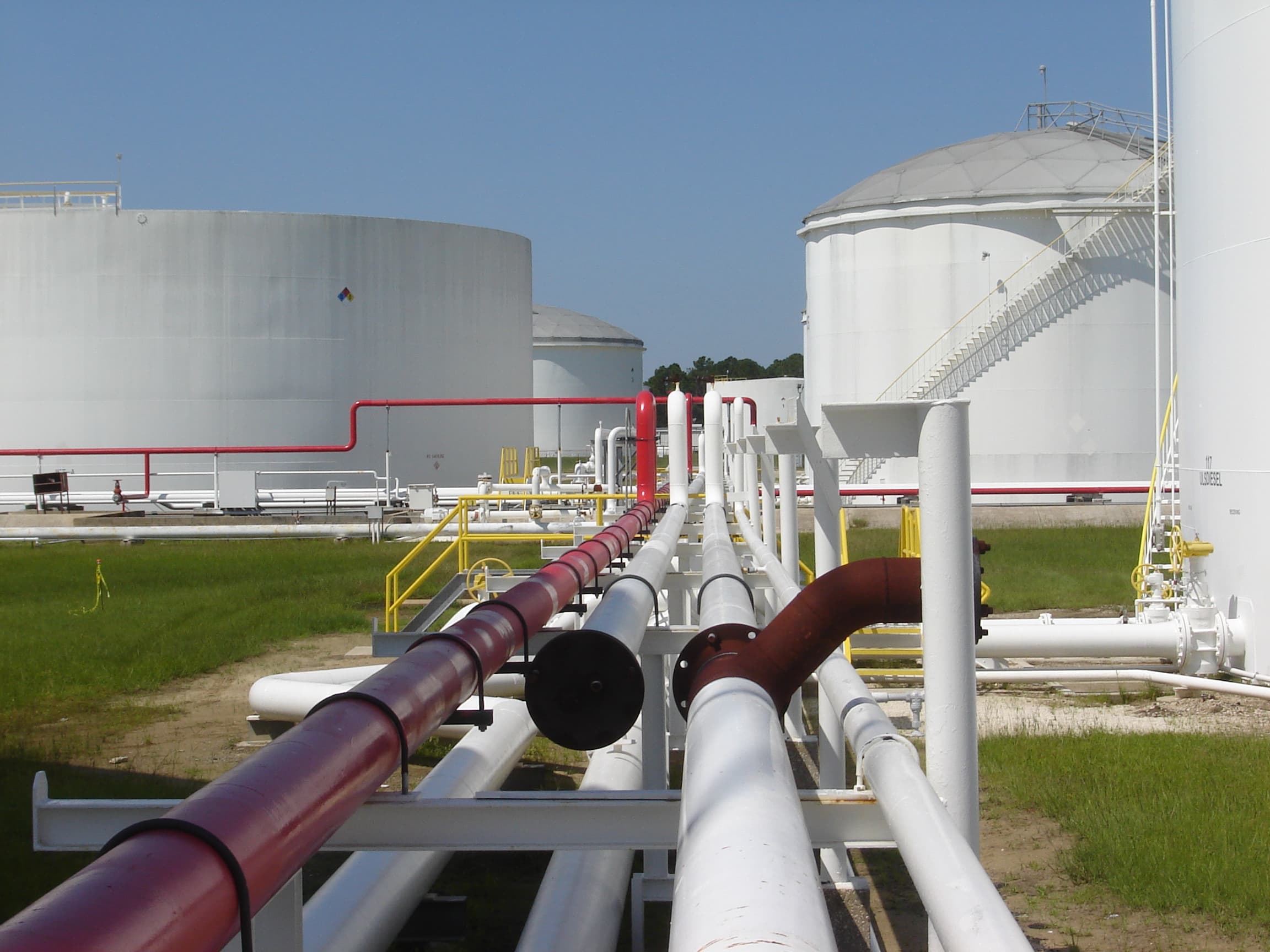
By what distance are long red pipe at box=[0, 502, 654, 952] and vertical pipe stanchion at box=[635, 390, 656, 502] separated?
287 inches

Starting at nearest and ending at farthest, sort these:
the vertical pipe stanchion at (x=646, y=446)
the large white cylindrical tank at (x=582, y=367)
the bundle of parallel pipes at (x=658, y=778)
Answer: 1. the bundle of parallel pipes at (x=658, y=778)
2. the vertical pipe stanchion at (x=646, y=446)
3. the large white cylindrical tank at (x=582, y=367)

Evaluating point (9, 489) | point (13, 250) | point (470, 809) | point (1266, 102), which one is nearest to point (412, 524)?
point (9, 489)

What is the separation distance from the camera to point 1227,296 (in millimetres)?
9609

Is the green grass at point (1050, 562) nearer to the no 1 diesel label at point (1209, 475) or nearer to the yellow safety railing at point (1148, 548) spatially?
the yellow safety railing at point (1148, 548)

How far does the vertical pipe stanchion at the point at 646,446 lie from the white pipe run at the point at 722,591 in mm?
4522

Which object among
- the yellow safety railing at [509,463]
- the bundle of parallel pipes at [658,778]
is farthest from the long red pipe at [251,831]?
the yellow safety railing at [509,463]

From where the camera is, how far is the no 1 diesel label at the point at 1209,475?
984cm

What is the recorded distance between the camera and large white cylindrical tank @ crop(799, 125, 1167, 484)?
25.8 meters

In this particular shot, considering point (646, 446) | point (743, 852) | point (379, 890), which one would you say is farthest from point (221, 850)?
point (646, 446)

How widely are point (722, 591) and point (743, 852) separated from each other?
2.29 metres

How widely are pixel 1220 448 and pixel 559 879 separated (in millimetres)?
7402

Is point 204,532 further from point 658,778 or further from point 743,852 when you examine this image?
point 743,852

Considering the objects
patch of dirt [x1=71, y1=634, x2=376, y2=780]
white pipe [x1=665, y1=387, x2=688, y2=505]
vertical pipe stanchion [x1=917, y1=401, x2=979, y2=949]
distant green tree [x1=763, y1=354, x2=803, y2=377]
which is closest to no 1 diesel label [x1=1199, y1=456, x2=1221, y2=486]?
white pipe [x1=665, y1=387, x2=688, y2=505]

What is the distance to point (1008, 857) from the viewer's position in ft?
19.4
